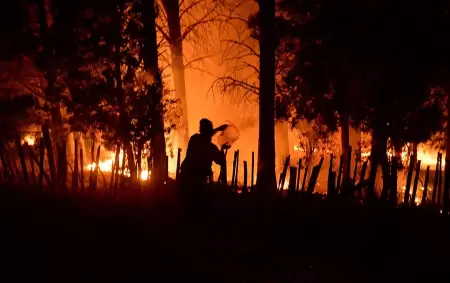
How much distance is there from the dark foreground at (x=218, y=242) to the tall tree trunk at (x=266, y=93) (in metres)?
3.05

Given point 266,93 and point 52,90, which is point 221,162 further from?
point 52,90

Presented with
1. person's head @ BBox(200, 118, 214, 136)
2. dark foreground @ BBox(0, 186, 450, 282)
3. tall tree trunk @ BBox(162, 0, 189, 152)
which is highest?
tall tree trunk @ BBox(162, 0, 189, 152)

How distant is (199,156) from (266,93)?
398 centimetres

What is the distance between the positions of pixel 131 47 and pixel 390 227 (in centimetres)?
575

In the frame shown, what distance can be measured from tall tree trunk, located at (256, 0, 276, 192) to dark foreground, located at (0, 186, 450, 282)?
120 inches

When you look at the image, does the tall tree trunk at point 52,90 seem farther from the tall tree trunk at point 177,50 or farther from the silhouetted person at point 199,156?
the tall tree trunk at point 177,50

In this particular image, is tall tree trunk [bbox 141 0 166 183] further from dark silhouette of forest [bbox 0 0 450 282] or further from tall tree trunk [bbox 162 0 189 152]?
tall tree trunk [bbox 162 0 189 152]

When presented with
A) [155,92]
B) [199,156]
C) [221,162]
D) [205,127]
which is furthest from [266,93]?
[199,156]

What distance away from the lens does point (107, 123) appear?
8.44 m

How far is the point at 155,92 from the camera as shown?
8.59m

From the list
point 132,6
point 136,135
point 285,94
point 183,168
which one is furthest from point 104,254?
point 285,94

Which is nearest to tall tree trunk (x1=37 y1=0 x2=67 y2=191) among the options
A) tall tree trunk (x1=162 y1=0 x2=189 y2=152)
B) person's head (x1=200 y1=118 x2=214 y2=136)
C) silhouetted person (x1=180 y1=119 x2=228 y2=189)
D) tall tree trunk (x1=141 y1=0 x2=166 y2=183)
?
tall tree trunk (x1=141 y1=0 x2=166 y2=183)

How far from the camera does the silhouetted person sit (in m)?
6.74

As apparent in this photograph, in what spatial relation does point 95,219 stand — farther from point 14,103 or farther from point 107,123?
point 14,103
